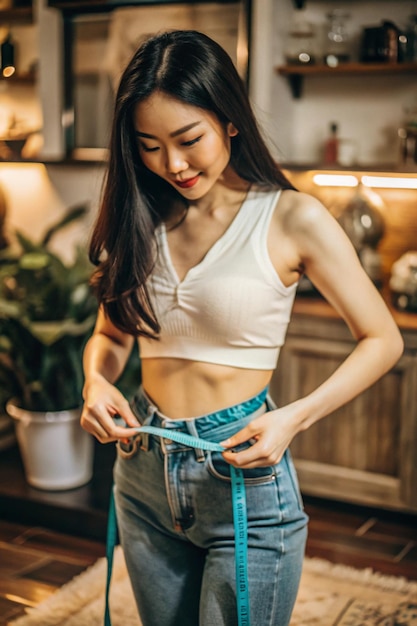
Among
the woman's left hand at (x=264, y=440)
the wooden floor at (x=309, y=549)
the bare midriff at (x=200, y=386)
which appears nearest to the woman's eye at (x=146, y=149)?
the bare midriff at (x=200, y=386)

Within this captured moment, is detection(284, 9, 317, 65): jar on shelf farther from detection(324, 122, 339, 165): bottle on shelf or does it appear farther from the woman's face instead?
the woman's face

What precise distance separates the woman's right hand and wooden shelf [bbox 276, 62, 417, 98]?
225 centimetres

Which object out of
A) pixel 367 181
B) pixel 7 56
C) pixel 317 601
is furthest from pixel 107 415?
pixel 7 56

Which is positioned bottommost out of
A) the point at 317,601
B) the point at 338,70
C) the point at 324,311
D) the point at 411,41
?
the point at 317,601

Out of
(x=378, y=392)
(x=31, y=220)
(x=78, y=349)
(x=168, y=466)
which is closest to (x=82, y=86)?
(x=31, y=220)

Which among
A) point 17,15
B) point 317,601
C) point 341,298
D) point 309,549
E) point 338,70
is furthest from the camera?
point 17,15

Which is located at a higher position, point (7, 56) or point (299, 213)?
point (299, 213)

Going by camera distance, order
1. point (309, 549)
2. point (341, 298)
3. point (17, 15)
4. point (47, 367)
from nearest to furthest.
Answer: point (341, 298) < point (309, 549) < point (47, 367) < point (17, 15)

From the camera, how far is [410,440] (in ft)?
9.95

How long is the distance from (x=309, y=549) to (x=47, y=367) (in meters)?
1.19

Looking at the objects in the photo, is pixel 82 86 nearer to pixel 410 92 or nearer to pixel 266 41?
pixel 266 41

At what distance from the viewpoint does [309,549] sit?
2.94 m

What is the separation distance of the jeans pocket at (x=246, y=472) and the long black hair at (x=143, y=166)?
0.83 ft

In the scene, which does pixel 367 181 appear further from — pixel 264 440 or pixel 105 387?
pixel 264 440
